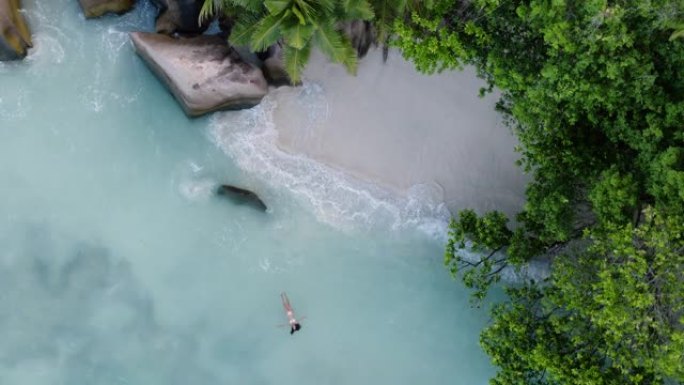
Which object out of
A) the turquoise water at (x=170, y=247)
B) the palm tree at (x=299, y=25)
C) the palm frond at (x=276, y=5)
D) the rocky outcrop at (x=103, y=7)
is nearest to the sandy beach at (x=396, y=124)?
the turquoise water at (x=170, y=247)

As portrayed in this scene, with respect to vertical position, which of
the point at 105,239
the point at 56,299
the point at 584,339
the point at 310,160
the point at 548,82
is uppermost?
the point at 548,82

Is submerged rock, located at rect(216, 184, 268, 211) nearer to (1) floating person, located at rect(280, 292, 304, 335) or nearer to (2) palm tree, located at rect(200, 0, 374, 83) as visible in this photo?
(1) floating person, located at rect(280, 292, 304, 335)

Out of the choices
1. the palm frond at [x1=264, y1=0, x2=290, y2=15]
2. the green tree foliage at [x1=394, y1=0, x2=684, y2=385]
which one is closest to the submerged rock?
the green tree foliage at [x1=394, y1=0, x2=684, y2=385]

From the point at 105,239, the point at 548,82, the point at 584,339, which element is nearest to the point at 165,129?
the point at 105,239

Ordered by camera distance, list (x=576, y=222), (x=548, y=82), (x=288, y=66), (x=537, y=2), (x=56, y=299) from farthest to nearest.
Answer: (x=56, y=299) < (x=576, y=222) < (x=288, y=66) < (x=548, y=82) < (x=537, y=2)

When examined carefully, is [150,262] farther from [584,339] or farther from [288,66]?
[584,339]

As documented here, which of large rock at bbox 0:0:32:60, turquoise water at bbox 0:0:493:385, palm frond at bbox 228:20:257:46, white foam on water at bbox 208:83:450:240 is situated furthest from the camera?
white foam on water at bbox 208:83:450:240
